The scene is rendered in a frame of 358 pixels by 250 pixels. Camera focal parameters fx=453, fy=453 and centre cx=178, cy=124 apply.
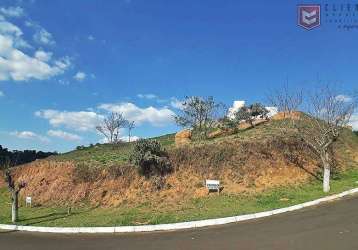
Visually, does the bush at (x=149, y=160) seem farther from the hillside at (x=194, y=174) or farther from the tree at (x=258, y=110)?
the tree at (x=258, y=110)

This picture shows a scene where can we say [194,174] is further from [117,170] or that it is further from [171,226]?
[171,226]

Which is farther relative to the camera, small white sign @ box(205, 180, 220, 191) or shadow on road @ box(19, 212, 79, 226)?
small white sign @ box(205, 180, 220, 191)

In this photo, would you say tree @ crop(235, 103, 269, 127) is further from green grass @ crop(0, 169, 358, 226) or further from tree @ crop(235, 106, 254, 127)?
green grass @ crop(0, 169, 358, 226)

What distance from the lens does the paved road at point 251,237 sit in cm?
1384

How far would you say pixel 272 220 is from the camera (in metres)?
18.0

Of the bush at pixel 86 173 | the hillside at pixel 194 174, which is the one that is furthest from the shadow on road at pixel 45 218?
the bush at pixel 86 173

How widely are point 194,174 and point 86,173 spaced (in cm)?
791

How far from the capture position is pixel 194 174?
28172mm

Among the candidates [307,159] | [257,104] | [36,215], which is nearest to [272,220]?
[307,159]

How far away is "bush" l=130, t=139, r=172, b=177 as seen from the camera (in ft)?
93.8

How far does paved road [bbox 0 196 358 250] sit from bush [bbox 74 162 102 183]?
35.3 ft

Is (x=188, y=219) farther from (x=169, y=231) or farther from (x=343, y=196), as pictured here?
(x=343, y=196)

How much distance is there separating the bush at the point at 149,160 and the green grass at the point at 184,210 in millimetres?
3595

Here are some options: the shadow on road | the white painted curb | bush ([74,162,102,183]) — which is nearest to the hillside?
bush ([74,162,102,183])
